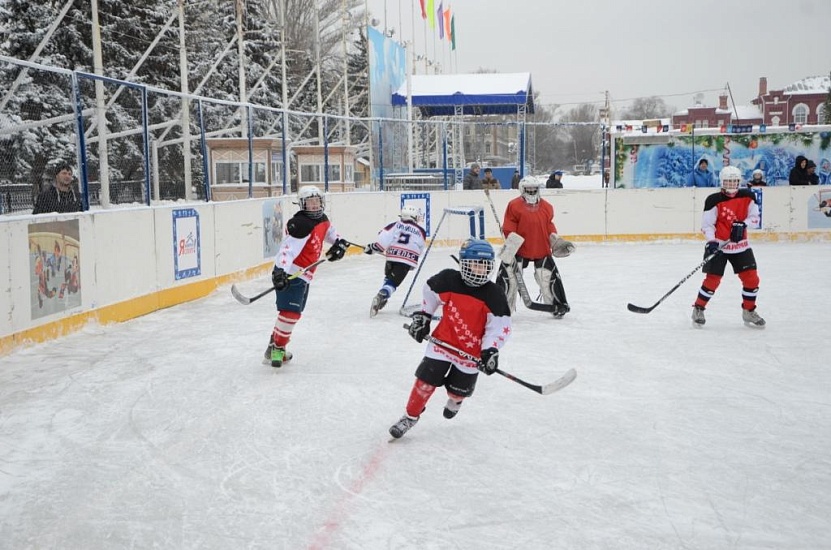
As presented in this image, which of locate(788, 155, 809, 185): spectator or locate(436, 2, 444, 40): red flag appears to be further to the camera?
locate(436, 2, 444, 40): red flag

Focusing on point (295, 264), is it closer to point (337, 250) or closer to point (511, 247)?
point (337, 250)

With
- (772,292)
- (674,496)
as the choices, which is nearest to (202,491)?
(674,496)

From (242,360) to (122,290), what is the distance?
239 cm

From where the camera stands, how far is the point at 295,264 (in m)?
6.90

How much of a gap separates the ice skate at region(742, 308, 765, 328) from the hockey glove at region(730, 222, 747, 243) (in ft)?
2.37

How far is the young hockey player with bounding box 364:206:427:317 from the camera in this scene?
9047mm

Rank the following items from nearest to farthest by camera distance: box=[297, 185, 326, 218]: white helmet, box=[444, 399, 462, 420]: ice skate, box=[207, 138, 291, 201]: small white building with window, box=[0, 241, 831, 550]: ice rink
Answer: box=[0, 241, 831, 550]: ice rink
box=[444, 399, 462, 420]: ice skate
box=[297, 185, 326, 218]: white helmet
box=[207, 138, 291, 201]: small white building with window

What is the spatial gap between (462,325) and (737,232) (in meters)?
4.55

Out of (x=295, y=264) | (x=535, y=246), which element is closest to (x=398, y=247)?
(x=535, y=246)

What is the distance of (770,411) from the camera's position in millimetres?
5477

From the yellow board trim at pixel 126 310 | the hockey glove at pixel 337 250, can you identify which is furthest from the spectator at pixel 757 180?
the hockey glove at pixel 337 250

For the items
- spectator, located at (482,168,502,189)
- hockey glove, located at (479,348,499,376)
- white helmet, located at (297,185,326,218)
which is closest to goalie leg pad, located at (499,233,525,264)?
white helmet, located at (297,185,326,218)

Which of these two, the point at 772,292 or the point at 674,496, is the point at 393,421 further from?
the point at 772,292

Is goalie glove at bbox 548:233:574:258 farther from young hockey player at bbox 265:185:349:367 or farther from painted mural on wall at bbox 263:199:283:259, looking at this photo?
painted mural on wall at bbox 263:199:283:259
